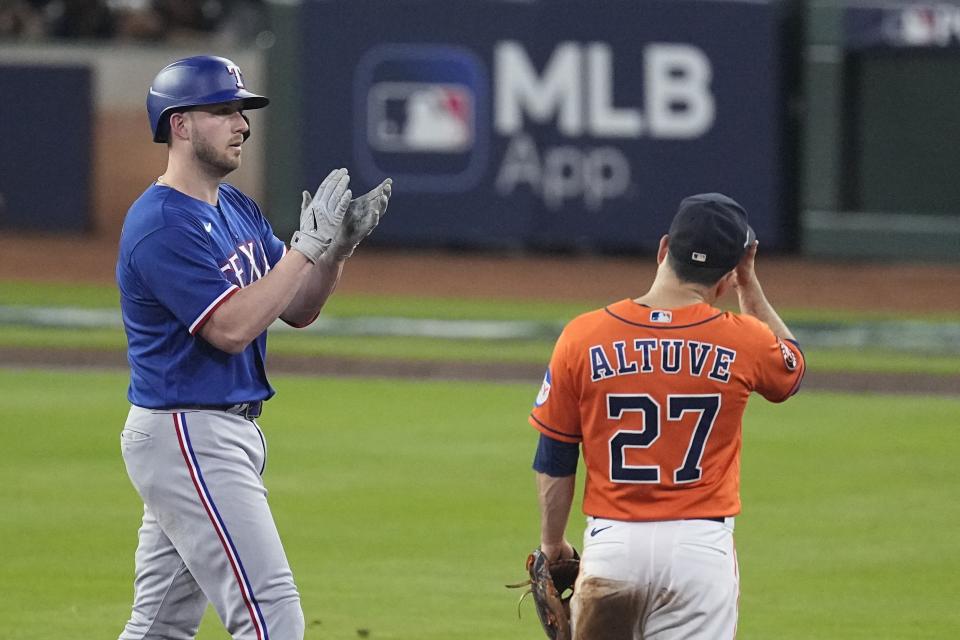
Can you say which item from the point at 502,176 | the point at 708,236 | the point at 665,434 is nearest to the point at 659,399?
the point at 665,434

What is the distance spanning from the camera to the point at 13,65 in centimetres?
2312

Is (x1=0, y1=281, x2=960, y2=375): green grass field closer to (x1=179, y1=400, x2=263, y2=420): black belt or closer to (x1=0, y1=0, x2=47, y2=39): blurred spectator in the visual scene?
(x1=0, y1=0, x2=47, y2=39): blurred spectator

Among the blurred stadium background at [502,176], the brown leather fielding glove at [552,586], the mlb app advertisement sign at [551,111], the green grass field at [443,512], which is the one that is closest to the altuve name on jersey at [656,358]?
the brown leather fielding glove at [552,586]

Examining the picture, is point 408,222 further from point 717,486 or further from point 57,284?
point 717,486

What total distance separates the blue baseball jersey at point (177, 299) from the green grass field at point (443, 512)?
2.04 metres

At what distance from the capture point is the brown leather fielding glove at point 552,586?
4.94m

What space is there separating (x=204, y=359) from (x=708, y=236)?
1.44 m

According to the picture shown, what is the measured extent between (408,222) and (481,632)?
15.3 m

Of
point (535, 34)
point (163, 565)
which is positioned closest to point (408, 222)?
point (535, 34)

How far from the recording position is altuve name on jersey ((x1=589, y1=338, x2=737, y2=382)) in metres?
4.59

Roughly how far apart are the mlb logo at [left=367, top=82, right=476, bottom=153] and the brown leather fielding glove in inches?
660

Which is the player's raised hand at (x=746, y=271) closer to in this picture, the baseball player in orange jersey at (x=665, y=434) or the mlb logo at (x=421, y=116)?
the baseball player in orange jersey at (x=665, y=434)

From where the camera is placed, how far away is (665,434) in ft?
15.1

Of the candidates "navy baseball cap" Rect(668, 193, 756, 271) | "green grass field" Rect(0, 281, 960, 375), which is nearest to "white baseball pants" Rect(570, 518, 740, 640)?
"navy baseball cap" Rect(668, 193, 756, 271)
